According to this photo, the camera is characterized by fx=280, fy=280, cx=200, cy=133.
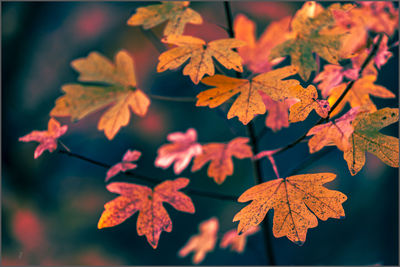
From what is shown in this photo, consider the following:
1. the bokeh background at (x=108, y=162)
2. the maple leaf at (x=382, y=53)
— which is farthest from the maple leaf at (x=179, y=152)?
the bokeh background at (x=108, y=162)

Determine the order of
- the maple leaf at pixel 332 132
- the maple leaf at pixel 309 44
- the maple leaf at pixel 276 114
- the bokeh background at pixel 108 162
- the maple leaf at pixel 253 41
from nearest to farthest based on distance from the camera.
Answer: the maple leaf at pixel 332 132
the maple leaf at pixel 309 44
the maple leaf at pixel 276 114
the maple leaf at pixel 253 41
the bokeh background at pixel 108 162

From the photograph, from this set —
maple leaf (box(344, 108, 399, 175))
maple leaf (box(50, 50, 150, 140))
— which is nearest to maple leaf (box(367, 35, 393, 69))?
maple leaf (box(344, 108, 399, 175))

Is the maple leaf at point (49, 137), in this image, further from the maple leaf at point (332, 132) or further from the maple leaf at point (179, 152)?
the maple leaf at point (332, 132)

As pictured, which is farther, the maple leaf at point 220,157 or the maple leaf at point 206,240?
the maple leaf at point 206,240

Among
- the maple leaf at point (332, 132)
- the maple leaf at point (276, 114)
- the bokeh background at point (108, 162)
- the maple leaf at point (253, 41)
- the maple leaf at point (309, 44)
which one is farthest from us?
the bokeh background at point (108, 162)

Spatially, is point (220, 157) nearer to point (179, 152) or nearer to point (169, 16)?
point (179, 152)

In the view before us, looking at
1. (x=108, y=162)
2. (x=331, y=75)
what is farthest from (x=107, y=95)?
(x=108, y=162)
